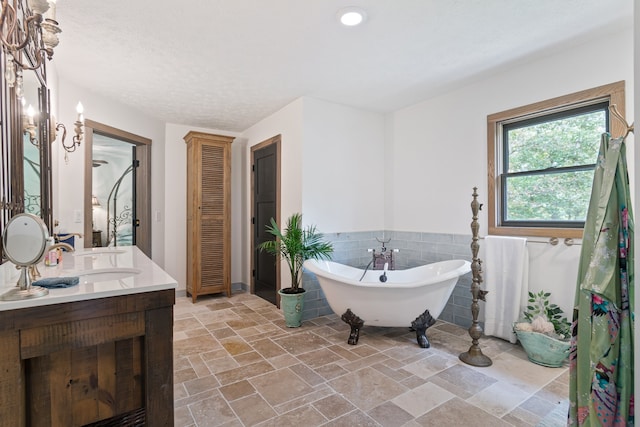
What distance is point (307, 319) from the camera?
357 centimetres

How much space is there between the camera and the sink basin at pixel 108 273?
163cm

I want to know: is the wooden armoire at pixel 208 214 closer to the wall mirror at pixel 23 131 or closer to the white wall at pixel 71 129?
the white wall at pixel 71 129

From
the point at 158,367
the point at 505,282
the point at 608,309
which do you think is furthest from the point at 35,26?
the point at 505,282

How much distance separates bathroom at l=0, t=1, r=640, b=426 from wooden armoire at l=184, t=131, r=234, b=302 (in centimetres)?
36

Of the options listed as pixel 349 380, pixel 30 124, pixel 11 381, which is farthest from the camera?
pixel 349 380

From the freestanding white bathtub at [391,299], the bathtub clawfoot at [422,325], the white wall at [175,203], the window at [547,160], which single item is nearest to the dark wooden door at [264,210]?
the white wall at [175,203]

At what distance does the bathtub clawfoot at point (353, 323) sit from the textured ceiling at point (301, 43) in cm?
228

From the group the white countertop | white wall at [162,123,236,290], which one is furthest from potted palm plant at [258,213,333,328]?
white wall at [162,123,236,290]

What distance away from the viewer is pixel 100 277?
5.44 feet

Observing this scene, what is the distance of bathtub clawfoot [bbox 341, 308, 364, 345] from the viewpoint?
284cm

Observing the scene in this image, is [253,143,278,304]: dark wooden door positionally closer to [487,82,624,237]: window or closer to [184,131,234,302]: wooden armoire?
[184,131,234,302]: wooden armoire

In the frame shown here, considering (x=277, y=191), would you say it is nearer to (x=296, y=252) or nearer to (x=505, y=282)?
(x=296, y=252)

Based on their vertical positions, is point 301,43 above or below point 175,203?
above

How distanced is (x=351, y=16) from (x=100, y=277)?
2.23 metres
